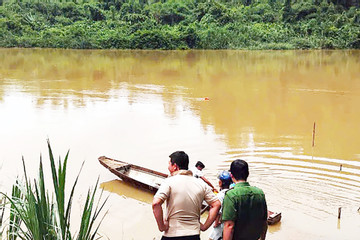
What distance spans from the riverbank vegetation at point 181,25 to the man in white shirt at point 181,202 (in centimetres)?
3229

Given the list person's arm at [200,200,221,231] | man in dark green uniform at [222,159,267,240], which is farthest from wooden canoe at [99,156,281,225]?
man in dark green uniform at [222,159,267,240]

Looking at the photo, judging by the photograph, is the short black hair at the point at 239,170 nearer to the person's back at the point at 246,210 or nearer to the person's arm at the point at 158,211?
the person's back at the point at 246,210

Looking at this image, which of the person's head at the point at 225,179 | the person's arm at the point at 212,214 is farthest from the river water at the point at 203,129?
the person's arm at the point at 212,214

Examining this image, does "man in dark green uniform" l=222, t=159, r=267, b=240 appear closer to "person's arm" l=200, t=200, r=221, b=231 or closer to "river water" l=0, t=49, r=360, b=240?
"person's arm" l=200, t=200, r=221, b=231

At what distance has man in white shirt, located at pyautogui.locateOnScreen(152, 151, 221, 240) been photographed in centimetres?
266

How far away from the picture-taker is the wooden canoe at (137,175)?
6.64m

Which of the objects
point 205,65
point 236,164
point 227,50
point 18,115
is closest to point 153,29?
point 227,50

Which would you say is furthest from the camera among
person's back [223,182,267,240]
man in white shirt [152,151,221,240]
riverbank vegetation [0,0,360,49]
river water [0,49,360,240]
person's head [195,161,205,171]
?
riverbank vegetation [0,0,360,49]

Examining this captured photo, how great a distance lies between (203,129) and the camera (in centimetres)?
1071

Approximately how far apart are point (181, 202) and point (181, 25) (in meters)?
36.3

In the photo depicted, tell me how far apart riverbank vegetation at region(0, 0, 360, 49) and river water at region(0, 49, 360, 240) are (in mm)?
13330

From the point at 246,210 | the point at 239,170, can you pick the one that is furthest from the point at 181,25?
the point at 246,210

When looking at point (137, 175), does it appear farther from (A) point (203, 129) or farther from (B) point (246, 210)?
(B) point (246, 210)

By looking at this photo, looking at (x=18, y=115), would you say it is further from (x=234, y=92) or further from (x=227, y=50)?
(x=227, y=50)
